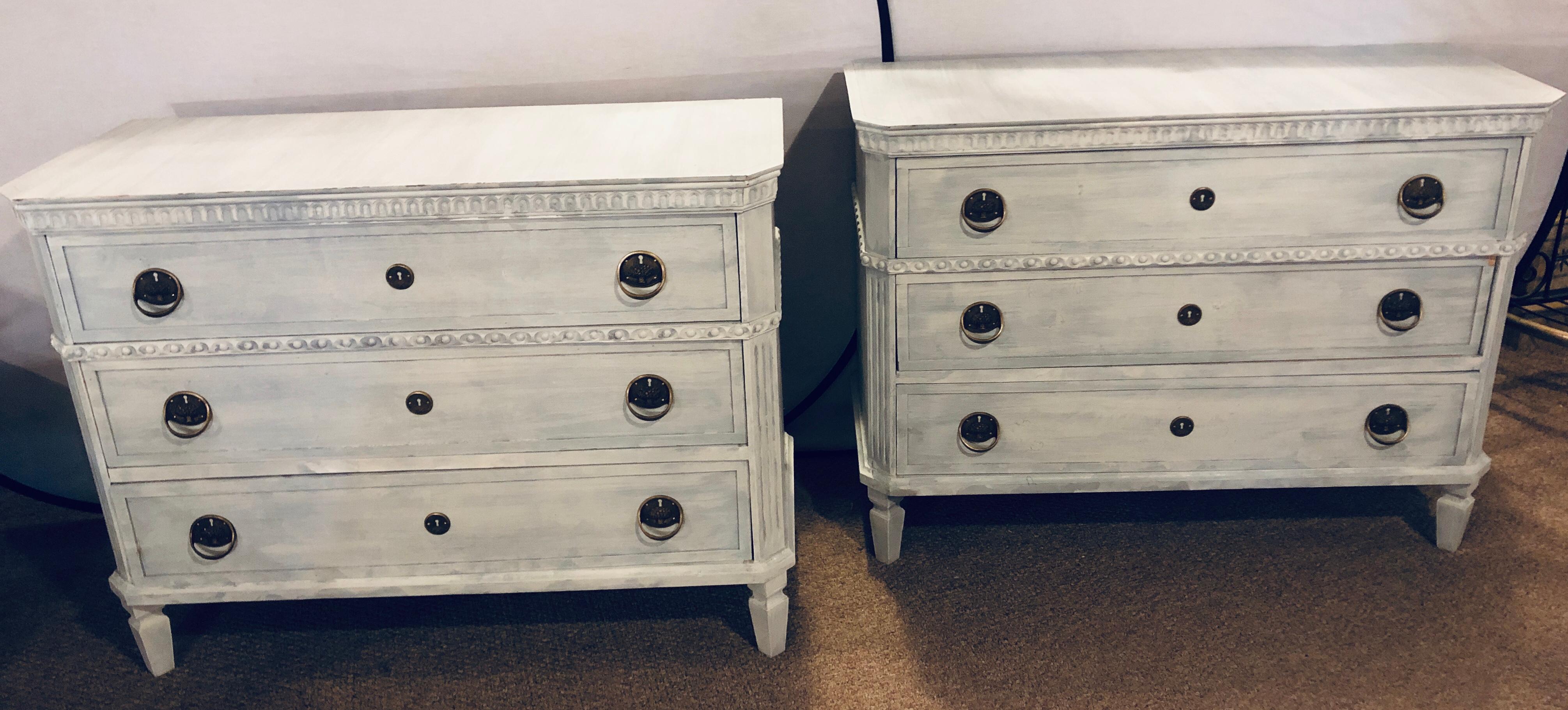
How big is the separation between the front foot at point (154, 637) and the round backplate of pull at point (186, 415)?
306 mm

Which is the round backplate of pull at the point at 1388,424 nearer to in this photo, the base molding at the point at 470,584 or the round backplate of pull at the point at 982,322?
the round backplate of pull at the point at 982,322

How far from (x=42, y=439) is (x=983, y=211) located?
182 cm

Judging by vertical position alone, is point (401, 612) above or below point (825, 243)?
below

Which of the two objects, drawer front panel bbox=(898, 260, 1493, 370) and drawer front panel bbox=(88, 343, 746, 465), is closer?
drawer front panel bbox=(88, 343, 746, 465)

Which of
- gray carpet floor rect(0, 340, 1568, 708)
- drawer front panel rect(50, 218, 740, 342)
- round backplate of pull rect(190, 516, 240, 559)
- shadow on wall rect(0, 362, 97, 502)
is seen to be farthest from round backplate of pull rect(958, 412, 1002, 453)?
shadow on wall rect(0, 362, 97, 502)

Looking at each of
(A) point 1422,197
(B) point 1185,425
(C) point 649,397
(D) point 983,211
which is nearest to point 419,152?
(C) point 649,397

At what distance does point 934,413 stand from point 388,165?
0.85 m

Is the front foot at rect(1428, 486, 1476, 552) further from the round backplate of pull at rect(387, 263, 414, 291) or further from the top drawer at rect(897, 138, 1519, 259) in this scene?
the round backplate of pull at rect(387, 263, 414, 291)

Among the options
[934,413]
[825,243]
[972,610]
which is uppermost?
[825,243]

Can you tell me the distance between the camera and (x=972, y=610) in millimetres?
1733

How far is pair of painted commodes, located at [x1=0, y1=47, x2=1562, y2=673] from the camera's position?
1.39m

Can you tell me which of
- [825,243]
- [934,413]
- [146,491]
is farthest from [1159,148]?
[146,491]

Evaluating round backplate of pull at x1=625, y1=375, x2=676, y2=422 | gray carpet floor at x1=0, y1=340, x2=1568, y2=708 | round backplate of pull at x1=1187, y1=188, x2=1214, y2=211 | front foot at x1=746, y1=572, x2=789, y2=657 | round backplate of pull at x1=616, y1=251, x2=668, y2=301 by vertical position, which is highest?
round backplate of pull at x1=1187, y1=188, x2=1214, y2=211

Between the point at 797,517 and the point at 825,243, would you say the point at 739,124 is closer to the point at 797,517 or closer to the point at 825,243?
the point at 825,243
